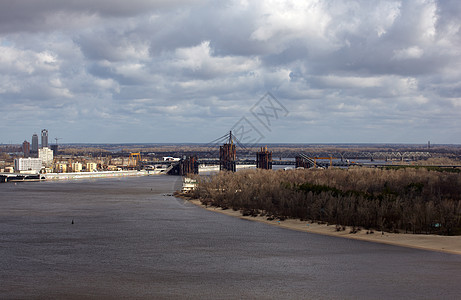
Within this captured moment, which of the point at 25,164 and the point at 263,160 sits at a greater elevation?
the point at 263,160

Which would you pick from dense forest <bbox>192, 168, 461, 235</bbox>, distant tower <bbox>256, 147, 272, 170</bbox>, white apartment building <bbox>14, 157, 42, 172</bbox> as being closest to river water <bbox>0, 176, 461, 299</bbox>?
dense forest <bbox>192, 168, 461, 235</bbox>

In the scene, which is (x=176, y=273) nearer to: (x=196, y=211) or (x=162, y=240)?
(x=162, y=240)

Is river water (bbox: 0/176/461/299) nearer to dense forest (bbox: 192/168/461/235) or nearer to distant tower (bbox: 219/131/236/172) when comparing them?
dense forest (bbox: 192/168/461/235)

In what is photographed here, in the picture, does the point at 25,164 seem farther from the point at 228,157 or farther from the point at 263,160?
the point at 263,160

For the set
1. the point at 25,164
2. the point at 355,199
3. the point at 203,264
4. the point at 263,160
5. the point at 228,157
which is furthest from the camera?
the point at 25,164

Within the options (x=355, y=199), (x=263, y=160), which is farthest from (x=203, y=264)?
(x=263, y=160)

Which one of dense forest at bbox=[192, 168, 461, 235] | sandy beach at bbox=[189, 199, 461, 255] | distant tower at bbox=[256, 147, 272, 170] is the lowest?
sandy beach at bbox=[189, 199, 461, 255]
